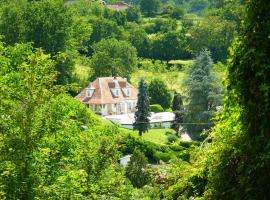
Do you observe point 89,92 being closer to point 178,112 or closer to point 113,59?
point 113,59

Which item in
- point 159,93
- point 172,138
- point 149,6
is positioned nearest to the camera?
point 172,138

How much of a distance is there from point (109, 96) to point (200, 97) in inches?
742

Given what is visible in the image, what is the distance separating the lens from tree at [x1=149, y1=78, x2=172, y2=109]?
65688 millimetres

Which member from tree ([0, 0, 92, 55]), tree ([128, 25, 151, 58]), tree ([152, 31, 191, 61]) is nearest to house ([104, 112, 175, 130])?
tree ([0, 0, 92, 55])

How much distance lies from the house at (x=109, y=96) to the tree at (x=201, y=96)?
667 inches

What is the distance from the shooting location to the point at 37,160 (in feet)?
31.2

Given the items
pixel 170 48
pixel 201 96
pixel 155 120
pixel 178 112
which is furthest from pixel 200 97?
pixel 170 48

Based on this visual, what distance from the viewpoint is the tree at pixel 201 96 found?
46.0 meters

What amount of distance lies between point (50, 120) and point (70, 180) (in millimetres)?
1156

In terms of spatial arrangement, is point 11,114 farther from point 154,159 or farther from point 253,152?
point 154,159

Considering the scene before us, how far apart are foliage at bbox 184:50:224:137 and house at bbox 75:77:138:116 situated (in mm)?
16941

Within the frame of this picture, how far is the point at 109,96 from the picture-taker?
63469mm

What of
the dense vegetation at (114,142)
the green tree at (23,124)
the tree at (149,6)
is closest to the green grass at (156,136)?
the dense vegetation at (114,142)

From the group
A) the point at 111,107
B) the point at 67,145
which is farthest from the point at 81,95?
the point at 67,145
